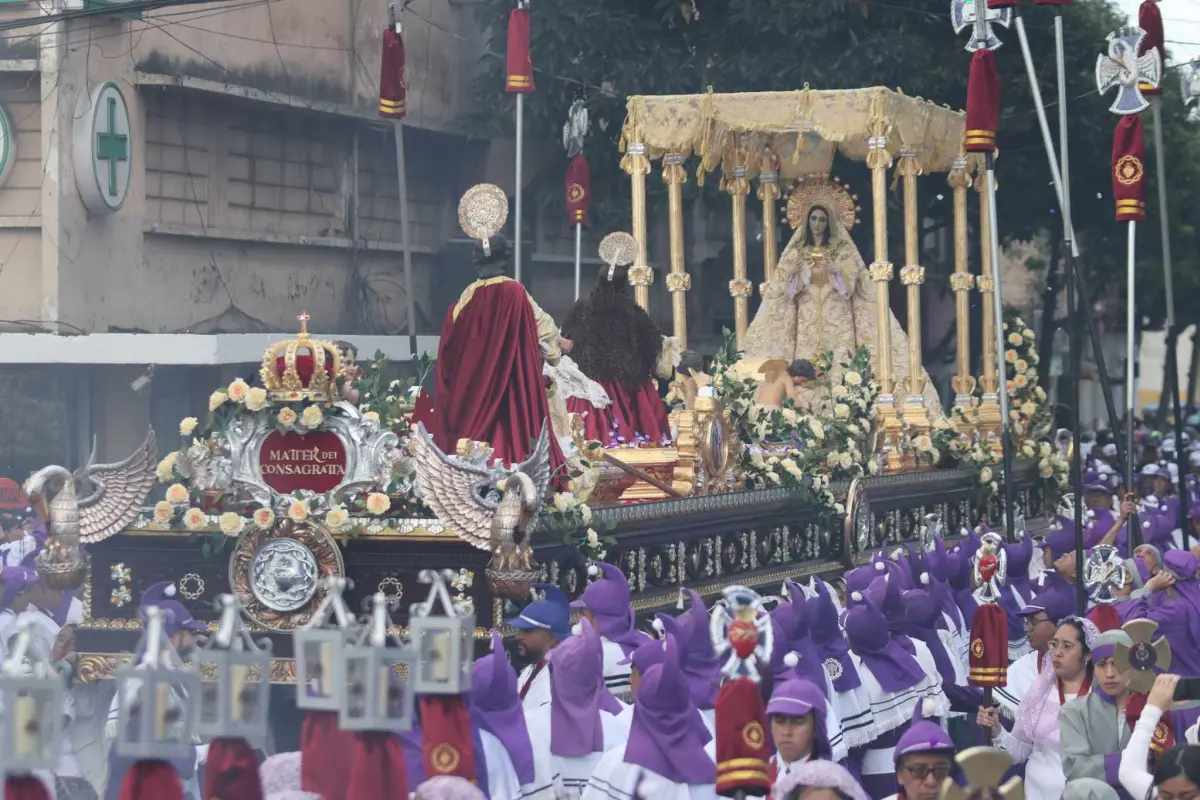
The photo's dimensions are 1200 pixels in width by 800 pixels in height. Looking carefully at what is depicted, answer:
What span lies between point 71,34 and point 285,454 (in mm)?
10498

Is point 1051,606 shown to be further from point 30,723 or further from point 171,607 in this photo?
point 30,723

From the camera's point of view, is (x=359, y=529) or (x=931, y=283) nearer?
(x=359, y=529)

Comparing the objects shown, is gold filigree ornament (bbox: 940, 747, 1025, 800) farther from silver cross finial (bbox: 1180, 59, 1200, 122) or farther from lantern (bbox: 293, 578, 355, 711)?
silver cross finial (bbox: 1180, 59, 1200, 122)

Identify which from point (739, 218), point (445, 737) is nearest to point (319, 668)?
point (445, 737)

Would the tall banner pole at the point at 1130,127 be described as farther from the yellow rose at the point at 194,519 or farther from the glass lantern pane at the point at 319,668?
the glass lantern pane at the point at 319,668

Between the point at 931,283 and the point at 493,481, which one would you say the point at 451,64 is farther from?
the point at 493,481

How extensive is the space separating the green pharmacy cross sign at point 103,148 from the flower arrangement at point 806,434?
730 centimetres

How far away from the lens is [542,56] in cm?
2430

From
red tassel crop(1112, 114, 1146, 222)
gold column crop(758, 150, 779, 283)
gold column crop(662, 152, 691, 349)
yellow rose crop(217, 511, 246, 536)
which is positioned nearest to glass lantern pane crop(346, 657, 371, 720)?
yellow rose crop(217, 511, 246, 536)

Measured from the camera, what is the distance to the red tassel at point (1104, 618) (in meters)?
9.47

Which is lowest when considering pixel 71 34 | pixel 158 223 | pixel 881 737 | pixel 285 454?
pixel 881 737

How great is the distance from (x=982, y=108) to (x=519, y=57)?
375cm

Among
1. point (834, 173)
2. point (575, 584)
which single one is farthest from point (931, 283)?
point (575, 584)

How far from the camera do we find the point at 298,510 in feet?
34.0
